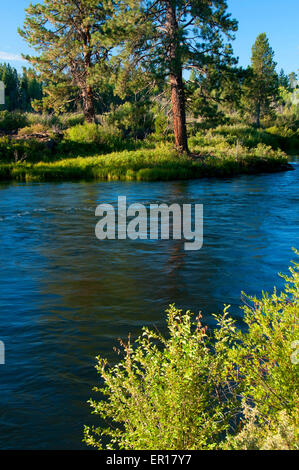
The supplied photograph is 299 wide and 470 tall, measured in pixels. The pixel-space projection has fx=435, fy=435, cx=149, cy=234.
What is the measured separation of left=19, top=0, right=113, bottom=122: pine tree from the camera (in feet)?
92.2

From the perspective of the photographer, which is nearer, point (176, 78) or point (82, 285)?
point (82, 285)

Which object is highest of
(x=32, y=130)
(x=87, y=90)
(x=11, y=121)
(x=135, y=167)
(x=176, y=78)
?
(x=87, y=90)

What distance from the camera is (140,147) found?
28.2m

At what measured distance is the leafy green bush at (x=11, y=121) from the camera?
95.5ft

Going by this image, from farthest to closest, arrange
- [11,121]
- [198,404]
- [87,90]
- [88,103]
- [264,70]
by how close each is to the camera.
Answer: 1. [264,70]
2. [88,103]
3. [87,90]
4. [11,121]
5. [198,404]

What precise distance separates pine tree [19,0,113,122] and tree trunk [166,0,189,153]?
6.22 m

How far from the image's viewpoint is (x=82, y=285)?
732 cm

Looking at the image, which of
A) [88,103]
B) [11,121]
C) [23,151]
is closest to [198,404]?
[23,151]

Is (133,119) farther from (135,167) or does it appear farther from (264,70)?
(264,70)

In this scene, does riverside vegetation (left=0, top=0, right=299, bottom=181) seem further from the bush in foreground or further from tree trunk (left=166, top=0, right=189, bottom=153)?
the bush in foreground

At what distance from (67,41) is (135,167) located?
11.8 metres
